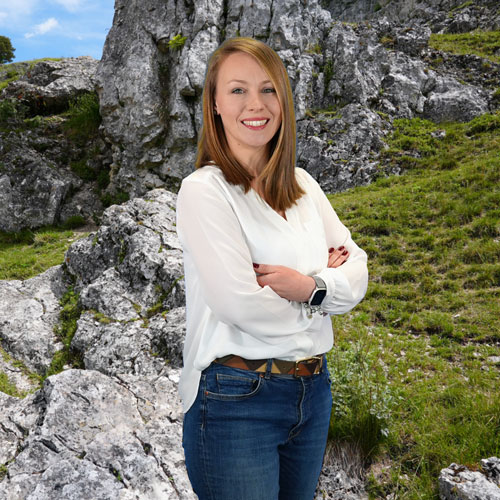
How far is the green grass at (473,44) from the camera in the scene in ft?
84.9

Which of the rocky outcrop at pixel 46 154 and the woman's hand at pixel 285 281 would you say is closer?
the woman's hand at pixel 285 281

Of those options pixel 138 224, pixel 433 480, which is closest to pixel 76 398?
pixel 433 480

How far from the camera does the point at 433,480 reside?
372 cm

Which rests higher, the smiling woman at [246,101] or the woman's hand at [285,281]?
the smiling woman at [246,101]

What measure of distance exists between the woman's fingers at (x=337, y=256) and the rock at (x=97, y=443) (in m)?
2.09

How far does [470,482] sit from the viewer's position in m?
3.29

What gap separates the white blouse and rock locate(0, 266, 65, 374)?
5498 millimetres

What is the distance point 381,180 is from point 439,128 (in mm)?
5796

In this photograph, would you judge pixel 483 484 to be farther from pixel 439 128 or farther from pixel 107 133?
pixel 107 133

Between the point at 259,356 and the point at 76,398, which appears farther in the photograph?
the point at 76,398

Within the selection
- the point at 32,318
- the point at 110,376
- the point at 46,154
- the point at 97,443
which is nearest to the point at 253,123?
the point at 97,443

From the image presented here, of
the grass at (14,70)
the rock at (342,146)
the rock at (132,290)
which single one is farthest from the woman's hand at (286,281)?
the grass at (14,70)

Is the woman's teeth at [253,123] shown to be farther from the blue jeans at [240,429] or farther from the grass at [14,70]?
the grass at [14,70]

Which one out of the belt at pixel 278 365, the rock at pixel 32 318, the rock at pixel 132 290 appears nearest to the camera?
the belt at pixel 278 365
